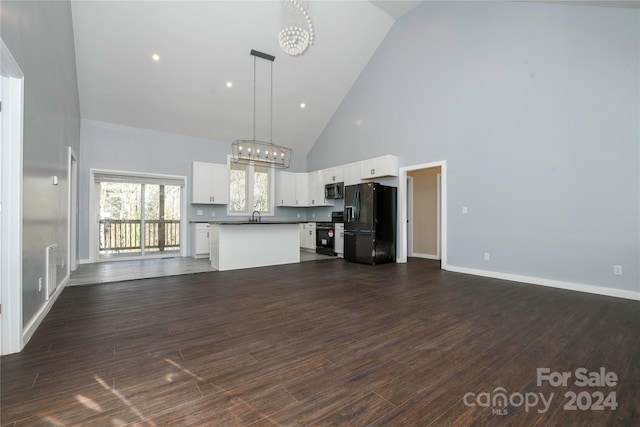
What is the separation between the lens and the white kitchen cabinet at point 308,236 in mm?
7867

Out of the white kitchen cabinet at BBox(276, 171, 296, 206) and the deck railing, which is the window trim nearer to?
the white kitchen cabinet at BBox(276, 171, 296, 206)

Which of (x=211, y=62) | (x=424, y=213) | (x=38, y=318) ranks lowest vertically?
(x=38, y=318)

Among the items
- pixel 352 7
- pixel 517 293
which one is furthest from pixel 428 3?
pixel 517 293

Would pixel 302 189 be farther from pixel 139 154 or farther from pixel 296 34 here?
pixel 296 34

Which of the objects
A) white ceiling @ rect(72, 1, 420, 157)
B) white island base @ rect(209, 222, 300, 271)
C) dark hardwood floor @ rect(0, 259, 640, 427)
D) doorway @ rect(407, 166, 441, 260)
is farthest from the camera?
Answer: doorway @ rect(407, 166, 441, 260)

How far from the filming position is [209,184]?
7.27m

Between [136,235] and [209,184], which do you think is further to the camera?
[209,184]

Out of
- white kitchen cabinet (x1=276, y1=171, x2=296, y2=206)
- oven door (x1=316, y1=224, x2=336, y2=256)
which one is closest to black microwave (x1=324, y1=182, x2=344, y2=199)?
oven door (x1=316, y1=224, x2=336, y2=256)

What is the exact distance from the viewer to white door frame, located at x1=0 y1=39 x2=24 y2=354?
1.99m

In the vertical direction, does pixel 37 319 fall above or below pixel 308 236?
below

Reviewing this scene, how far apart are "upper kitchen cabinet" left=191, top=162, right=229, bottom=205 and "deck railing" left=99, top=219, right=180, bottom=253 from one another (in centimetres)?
88

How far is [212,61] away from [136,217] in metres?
3.91

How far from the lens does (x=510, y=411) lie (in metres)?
1.46

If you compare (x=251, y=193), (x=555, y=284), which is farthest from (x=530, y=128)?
(x=251, y=193)
